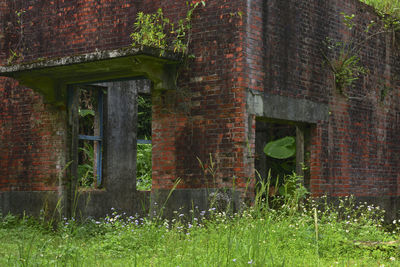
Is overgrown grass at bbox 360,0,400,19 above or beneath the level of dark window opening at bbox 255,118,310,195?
above

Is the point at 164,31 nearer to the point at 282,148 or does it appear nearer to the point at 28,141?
the point at 282,148

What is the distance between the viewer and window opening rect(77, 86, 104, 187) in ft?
44.3

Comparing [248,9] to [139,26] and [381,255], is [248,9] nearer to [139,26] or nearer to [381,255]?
[139,26]

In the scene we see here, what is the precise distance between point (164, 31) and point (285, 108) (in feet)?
7.78

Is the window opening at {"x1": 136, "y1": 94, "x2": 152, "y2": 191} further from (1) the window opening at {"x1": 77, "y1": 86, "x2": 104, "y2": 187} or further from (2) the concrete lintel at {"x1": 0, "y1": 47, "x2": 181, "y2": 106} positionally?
(2) the concrete lintel at {"x1": 0, "y1": 47, "x2": 181, "y2": 106}

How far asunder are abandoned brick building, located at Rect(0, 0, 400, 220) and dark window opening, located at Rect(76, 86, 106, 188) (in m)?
0.05

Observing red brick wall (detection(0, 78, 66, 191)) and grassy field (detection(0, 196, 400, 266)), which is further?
red brick wall (detection(0, 78, 66, 191))

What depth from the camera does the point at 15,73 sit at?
10.6 m

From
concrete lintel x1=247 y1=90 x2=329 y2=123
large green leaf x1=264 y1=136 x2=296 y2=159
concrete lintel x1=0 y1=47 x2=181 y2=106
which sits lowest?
large green leaf x1=264 y1=136 x2=296 y2=159

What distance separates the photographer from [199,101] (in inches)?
376

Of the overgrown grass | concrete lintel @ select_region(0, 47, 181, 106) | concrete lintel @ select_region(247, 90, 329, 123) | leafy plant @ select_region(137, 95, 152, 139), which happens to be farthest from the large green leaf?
leafy plant @ select_region(137, 95, 152, 139)

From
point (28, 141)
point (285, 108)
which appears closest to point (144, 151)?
point (28, 141)

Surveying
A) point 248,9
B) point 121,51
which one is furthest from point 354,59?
point 121,51

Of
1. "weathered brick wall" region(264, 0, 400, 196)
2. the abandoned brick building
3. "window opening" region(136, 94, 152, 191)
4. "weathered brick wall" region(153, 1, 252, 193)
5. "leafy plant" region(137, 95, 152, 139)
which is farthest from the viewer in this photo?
"leafy plant" region(137, 95, 152, 139)
